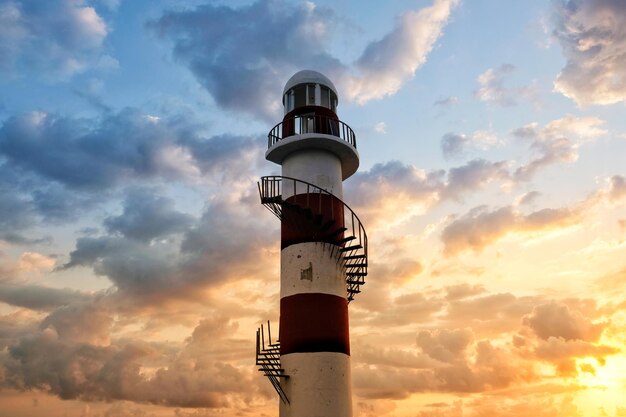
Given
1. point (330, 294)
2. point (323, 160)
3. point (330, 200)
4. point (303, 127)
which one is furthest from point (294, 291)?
point (303, 127)

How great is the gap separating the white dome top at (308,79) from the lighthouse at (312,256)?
0.19ft

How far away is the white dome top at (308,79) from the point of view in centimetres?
2977

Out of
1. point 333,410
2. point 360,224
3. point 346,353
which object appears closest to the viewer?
point 333,410

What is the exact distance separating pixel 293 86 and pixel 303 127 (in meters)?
2.76

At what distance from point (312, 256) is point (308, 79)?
403 inches

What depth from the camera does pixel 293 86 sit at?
1175 inches

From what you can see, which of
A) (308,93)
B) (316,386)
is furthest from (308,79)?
(316,386)

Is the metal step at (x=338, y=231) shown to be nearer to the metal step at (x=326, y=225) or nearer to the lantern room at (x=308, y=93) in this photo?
the metal step at (x=326, y=225)

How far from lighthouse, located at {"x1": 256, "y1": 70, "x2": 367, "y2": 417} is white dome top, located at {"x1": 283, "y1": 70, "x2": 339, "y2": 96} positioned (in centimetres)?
6

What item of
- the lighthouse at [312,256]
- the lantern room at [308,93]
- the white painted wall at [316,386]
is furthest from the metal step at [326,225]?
the lantern room at [308,93]

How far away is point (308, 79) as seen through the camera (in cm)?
2978

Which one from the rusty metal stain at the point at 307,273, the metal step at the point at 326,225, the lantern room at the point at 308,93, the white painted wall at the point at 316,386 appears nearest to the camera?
the white painted wall at the point at 316,386

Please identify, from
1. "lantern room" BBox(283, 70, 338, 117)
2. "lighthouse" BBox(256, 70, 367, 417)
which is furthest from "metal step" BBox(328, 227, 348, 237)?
"lantern room" BBox(283, 70, 338, 117)

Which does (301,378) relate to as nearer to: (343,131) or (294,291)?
(294,291)
